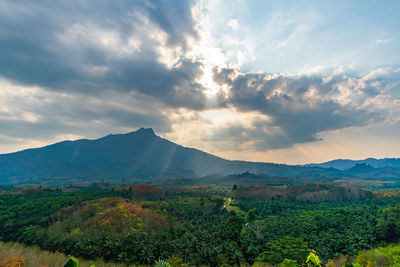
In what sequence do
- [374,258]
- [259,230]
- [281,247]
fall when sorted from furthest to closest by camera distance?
[259,230], [281,247], [374,258]

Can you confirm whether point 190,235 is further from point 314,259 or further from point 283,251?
point 314,259

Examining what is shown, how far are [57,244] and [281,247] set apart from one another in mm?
75516

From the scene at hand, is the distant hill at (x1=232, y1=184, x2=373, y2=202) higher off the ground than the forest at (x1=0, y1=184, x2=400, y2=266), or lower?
higher

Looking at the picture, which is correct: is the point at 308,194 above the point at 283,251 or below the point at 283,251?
above

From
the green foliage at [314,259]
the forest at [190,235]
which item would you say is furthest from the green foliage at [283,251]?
the green foliage at [314,259]

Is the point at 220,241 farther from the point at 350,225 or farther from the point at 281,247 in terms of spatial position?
the point at 350,225

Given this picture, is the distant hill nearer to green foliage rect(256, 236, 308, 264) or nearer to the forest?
the forest

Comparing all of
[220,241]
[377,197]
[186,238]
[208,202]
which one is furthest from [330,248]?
[377,197]

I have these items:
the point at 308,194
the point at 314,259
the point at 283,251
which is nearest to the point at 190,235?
the point at 283,251

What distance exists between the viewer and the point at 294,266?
53719 mm

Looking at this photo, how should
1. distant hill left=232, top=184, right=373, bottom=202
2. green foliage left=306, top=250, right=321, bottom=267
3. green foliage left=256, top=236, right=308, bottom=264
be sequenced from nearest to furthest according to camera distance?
green foliage left=306, top=250, right=321, bottom=267
green foliage left=256, top=236, right=308, bottom=264
distant hill left=232, top=184, right=373, bottom=202

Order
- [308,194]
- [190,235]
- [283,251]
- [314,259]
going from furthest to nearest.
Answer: [308,194] < [190,235] < [283,251] < [314,259]

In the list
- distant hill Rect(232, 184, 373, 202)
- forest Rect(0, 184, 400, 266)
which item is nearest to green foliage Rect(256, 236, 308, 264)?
forest Rect(0, 184, 400, 266)

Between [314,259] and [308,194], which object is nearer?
[314,259]
